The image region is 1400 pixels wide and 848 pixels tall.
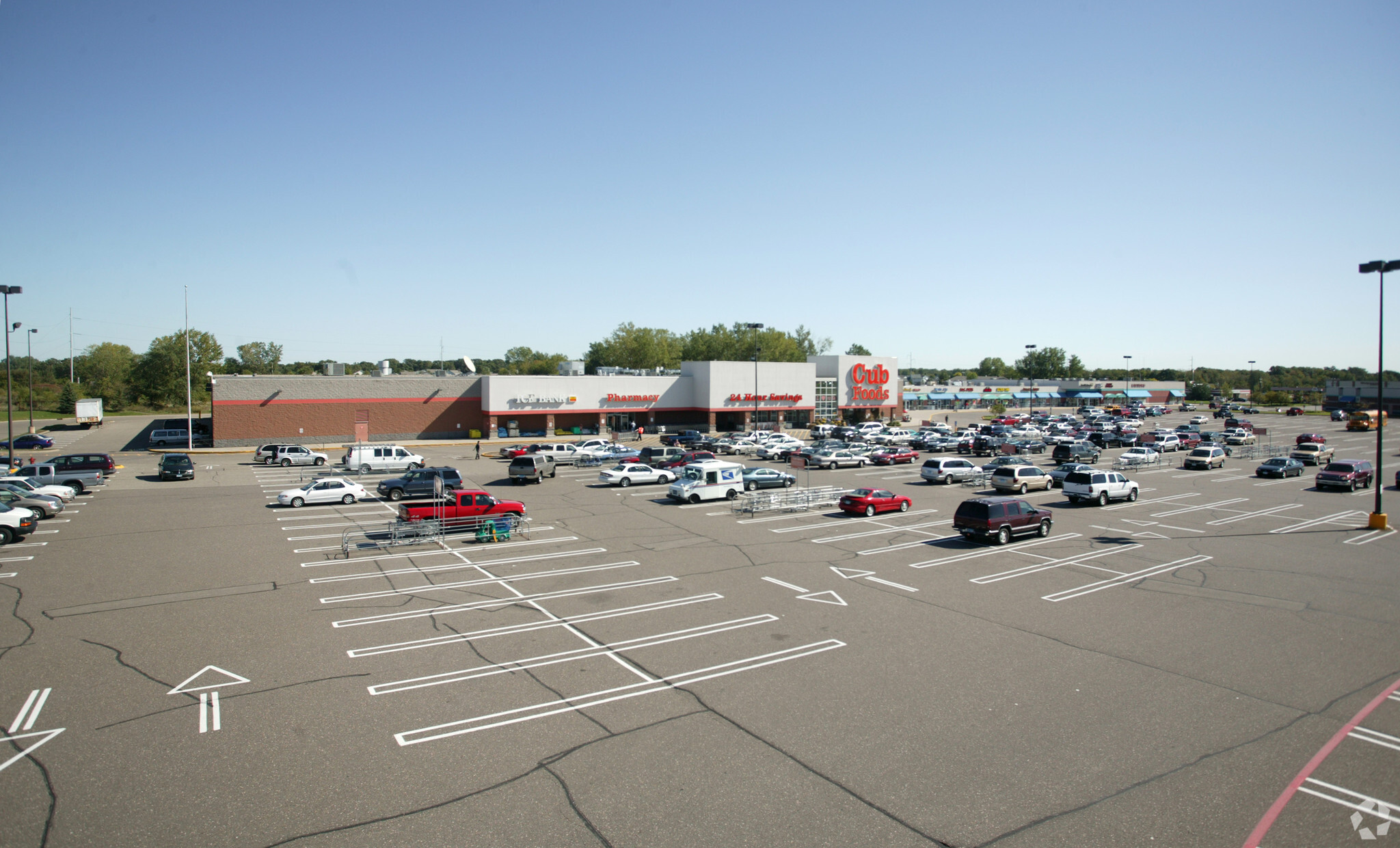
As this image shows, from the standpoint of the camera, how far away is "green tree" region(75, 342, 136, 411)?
4409 inches

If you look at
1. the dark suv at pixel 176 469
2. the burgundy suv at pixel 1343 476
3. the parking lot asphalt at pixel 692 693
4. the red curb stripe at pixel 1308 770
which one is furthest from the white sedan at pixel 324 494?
the burgundy suv at pixel 1343 476

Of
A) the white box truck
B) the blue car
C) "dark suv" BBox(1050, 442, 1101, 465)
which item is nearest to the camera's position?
"dark suv" BBox(1050, 442, 1101, 465)

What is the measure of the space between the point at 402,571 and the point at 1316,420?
12159cm

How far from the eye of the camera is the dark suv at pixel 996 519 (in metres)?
23.3

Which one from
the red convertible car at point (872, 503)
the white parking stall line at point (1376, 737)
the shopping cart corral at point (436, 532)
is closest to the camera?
the white parking stall line at point (1376, 737)

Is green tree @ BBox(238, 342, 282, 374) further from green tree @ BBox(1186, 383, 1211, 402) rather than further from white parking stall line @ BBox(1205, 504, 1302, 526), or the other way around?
green tree @ BBox(1186, 383, 1211, 402)

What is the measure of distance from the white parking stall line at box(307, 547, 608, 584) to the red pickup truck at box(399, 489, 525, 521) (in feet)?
8.44

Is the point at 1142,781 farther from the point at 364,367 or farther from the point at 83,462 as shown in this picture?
the point at 364,367

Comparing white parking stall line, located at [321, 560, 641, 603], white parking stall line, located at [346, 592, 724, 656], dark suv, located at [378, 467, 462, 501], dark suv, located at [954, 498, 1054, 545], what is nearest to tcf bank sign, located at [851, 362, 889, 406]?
dark suv, located at [378, 467, 462, 501]

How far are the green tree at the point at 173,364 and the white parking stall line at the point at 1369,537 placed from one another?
114 m

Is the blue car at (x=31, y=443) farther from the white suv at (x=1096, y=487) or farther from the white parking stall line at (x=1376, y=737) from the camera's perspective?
the white parking stall line at (x=1376, y=737)

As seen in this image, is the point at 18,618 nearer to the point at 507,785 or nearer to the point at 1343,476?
the point at 507,785

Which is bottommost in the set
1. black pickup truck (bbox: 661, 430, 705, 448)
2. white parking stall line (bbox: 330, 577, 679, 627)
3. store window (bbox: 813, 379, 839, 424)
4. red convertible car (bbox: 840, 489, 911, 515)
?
white parking stall line (bbox: 330, 577, 679, 627)

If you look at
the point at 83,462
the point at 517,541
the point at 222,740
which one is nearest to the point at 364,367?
the point at 83,462
